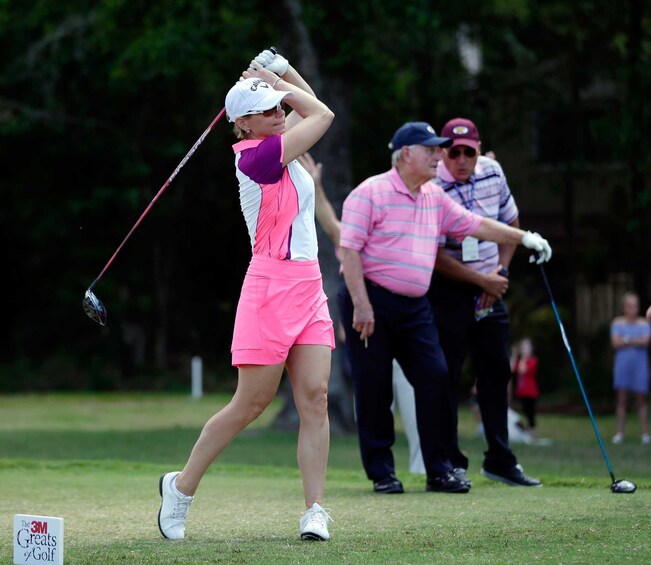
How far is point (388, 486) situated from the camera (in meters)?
8.15

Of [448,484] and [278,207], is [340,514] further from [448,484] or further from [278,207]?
[278,207]


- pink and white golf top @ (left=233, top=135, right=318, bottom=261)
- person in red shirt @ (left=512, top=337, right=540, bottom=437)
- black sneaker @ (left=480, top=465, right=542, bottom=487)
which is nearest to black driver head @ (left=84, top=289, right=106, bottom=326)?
pink and white golf top @ (left=233, top=135, right=318, bottom=261)

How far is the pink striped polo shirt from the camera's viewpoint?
8047mm

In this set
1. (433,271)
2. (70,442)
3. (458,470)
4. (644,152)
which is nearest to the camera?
(458,470)

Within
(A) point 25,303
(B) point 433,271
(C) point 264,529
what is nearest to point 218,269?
(A) point 25,303

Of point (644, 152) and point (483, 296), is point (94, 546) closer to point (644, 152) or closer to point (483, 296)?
point (483, 296)

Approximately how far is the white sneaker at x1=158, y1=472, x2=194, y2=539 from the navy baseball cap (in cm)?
295

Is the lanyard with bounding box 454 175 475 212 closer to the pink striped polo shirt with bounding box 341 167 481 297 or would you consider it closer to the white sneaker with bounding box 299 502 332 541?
the pink striped polo shirt with bounding box 341 167 481 297

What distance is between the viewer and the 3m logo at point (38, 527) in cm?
500

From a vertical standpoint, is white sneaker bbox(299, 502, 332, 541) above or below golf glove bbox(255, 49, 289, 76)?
below

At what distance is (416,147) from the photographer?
26.7ft

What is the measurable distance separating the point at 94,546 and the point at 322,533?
3.04 feet

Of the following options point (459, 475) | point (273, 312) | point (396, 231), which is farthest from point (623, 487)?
point (273, 312)

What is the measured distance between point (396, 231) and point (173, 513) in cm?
268
